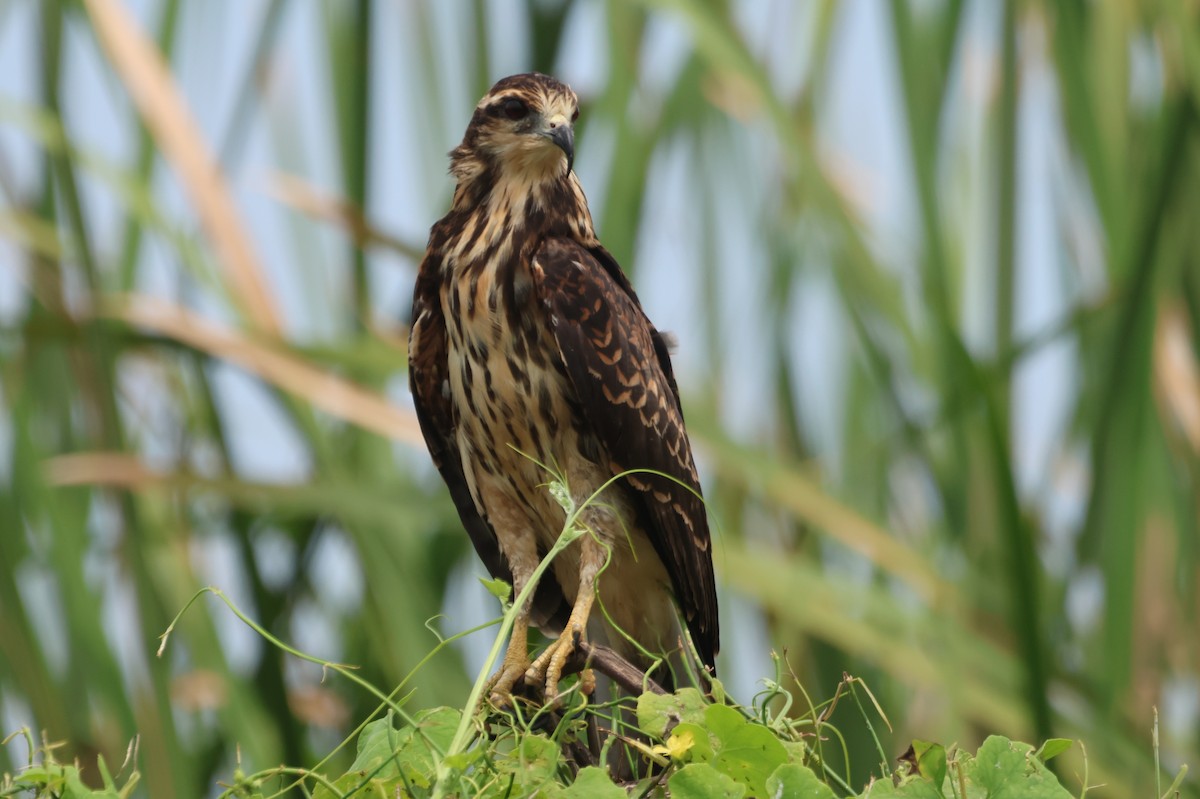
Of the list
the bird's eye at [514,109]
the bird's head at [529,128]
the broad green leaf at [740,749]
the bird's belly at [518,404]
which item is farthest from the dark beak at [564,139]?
the broad green leaf at [740,749]

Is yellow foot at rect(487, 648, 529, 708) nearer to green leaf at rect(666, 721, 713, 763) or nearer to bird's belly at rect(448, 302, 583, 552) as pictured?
Answer: bird's belly at rect(448, 302, 583, 552)

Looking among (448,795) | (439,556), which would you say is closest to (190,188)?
(439,556)

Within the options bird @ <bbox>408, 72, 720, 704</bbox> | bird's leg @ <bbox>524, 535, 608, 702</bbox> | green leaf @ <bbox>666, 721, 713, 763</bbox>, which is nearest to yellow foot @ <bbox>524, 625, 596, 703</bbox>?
bird's leg @ <bbox>524, 535, 608, 702</bbox>

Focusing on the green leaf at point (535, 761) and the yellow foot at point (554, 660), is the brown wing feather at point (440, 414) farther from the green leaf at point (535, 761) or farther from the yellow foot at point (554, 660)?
the green leaf at point (535, 761)

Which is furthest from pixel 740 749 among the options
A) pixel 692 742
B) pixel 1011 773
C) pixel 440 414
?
pixel 440 414

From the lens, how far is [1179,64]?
4.80 meters

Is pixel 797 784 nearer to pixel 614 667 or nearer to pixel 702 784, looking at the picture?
pixel 702 784

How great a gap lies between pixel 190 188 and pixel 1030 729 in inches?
132

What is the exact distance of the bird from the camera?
3.62 metres

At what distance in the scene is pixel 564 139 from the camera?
3707mm

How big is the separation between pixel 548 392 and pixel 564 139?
617 mm

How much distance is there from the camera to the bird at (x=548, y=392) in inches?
143

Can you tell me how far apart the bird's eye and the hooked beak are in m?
0.09

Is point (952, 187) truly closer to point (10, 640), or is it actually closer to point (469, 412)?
point (469, 412)
